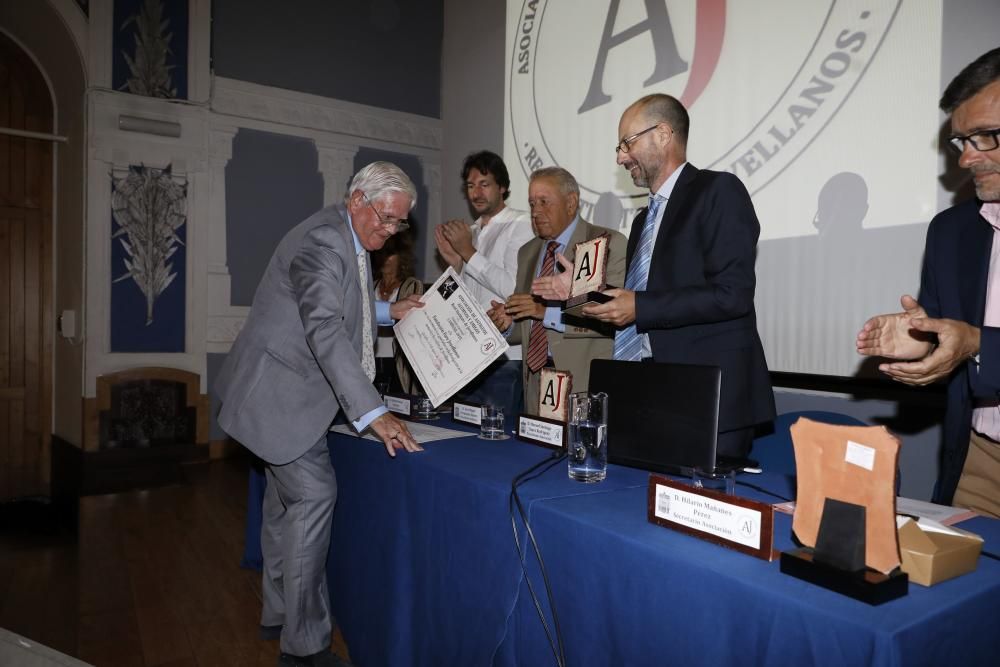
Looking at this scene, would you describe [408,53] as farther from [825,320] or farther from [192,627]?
[192,627]

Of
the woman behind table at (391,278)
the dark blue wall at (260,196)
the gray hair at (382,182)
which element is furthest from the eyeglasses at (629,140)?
the dark blue wall at (260,196)

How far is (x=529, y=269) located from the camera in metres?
2.53

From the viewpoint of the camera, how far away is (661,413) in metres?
1.30

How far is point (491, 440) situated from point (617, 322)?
49 centimetres

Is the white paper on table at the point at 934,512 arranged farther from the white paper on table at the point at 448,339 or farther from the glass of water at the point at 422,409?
the glass of water at the point at 422,409

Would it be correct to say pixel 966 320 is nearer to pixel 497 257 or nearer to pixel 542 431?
pixel 542 431

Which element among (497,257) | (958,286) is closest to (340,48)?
(497,257)

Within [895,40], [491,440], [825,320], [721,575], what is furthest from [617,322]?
[895,40]

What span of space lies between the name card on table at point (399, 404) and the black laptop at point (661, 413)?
0.92 m

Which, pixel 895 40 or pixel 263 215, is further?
pixel 263 215

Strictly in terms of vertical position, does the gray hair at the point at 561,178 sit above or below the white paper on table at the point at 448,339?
above

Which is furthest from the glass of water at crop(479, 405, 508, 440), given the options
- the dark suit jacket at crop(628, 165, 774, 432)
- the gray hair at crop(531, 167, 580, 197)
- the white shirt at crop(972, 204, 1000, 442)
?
the white shirt at crop(972, 204, 1000, 442)

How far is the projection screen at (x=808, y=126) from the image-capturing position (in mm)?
2043

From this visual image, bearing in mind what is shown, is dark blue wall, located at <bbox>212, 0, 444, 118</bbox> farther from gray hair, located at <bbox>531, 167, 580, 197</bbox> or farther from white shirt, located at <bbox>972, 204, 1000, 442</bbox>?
white shirt, located at <bbox>972, 204, 1000, 442</bbox>
